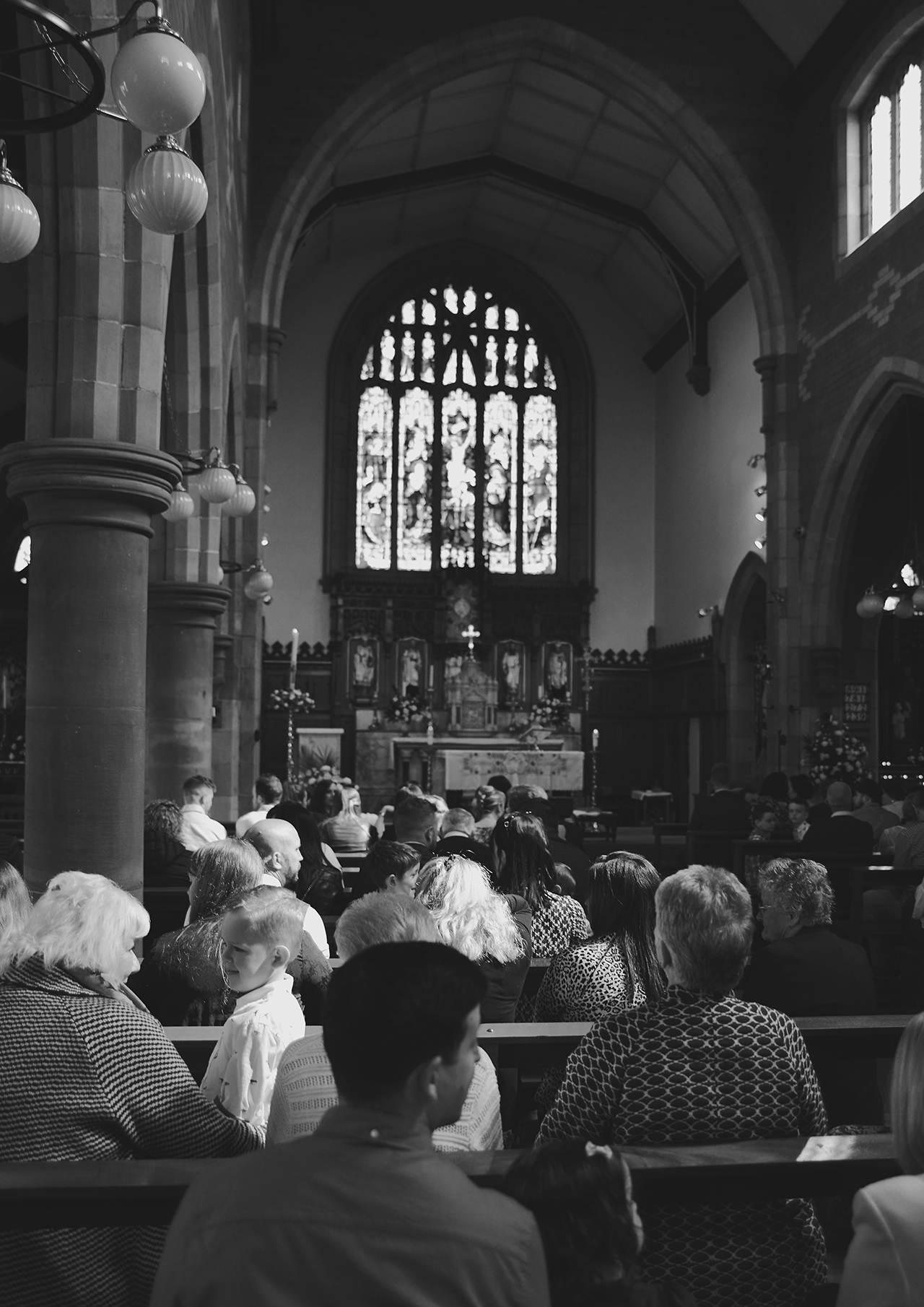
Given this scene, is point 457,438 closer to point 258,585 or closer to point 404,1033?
point 258,585

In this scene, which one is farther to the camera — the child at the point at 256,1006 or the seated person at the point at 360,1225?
the child at the point at 256,1006

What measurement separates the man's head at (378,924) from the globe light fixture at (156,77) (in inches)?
94.2

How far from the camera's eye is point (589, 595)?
2225 centimetres

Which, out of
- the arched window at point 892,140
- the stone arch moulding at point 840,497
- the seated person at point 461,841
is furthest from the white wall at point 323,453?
the seated person at point 461,841

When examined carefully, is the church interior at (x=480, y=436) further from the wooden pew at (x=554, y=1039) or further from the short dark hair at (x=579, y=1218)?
the short dark hair at (x=579, y=1218)

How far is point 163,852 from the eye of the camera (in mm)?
6191

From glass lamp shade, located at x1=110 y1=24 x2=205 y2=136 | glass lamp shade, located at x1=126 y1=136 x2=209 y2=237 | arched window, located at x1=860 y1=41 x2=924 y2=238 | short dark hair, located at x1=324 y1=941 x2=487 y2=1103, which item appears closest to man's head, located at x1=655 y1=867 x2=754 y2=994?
short dark hair, located at x1=324 y1=941 x2=487 y2=1103

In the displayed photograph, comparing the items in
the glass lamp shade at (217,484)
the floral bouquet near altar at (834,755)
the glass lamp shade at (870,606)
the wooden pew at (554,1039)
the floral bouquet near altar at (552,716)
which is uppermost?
the glass lamp shade at (217,484)

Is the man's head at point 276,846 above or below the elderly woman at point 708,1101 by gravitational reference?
above

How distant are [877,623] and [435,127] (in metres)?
9.28

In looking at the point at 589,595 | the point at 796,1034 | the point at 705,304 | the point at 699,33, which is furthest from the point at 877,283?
the point at 796,1034

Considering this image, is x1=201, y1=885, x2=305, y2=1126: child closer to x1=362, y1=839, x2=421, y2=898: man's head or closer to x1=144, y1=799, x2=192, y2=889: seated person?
x1=362, y1=839, x2=421, y2=898: man's head

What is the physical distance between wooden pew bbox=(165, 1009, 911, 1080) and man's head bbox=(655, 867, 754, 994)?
75 centimetres

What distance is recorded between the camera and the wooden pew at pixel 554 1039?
10.6 ft
